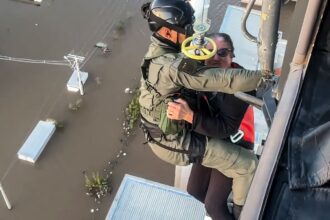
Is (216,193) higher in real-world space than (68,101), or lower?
higher

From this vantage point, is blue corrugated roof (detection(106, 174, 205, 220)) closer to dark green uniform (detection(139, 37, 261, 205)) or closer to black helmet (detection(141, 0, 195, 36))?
dark green uniform (detection(139, 37, 261, 205))

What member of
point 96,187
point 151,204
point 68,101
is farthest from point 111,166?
point 151,204

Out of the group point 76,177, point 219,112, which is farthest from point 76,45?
point 219,112

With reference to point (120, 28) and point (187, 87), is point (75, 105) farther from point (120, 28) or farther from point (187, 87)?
point (187, 87)

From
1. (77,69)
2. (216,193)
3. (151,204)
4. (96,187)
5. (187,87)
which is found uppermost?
(187,87)

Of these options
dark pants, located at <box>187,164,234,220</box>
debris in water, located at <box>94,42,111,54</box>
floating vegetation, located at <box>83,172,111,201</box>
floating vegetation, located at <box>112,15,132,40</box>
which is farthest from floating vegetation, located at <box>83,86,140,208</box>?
dark pants, located at <box>187,164,234,220</box>

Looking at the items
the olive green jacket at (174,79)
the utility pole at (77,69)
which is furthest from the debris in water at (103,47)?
the olive green jacket at (174,79)

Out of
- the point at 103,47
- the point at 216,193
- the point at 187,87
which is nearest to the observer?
the point at 187,87
